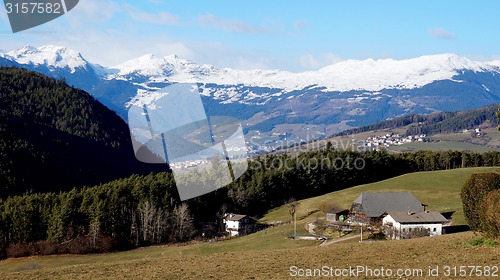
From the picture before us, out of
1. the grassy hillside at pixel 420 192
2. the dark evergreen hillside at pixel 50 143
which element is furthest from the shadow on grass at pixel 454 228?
the dark evergreen hillside at pixel 50 143

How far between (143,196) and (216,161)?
A: 59.3 feet

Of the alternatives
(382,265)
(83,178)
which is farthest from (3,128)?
(382,265)

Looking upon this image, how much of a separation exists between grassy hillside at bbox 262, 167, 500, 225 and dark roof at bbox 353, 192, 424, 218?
5.29 meters

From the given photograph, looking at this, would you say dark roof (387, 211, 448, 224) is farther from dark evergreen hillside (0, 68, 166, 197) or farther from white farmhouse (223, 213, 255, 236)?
dark evergreen hillside (0, 68, 166, 197)

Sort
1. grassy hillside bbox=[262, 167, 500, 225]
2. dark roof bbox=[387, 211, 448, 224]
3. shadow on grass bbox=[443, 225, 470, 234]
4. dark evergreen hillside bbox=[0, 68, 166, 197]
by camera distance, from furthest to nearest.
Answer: dark evergreen hillside bbox=[0, 68, 166, 197]
grassy hillside bbox=[262, 167, 500, 225]
dark roof bbox=[387, 211, 448, 224]
shadow on grass bbox=[443, 225, 470, 234]

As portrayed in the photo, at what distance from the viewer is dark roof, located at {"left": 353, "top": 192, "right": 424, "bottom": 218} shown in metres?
70.6

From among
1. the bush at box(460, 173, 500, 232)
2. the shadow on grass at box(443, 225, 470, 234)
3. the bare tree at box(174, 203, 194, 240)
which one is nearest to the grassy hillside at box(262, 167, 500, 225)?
the shadow on grass at box(443, 225, 470, 234)

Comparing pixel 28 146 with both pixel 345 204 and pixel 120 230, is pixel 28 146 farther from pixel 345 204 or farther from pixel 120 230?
pixel 345 204

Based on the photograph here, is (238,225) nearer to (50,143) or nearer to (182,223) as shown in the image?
(182,223)

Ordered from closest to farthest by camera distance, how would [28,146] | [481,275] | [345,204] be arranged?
[481,275] → [345,204] → [28,146]

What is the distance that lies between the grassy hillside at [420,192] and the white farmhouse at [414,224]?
11.7 metres

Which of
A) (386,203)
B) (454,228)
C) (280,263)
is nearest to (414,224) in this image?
(454,228)

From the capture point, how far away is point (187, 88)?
1650 centimetres

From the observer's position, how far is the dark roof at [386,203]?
232ft
